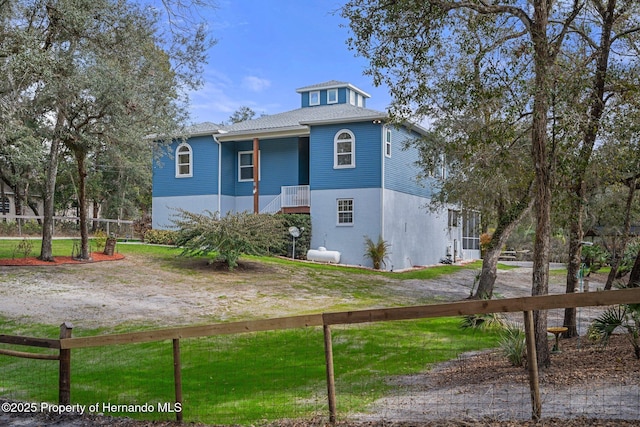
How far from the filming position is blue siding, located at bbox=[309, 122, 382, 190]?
2602cm

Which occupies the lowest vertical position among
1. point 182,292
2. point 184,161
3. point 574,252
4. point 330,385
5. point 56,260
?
point 182,292

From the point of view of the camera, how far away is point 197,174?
29.8 m

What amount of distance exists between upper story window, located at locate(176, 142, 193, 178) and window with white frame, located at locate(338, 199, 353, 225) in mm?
A: 8437

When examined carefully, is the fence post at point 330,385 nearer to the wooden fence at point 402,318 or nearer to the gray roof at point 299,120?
the wooden fence at point 402,318

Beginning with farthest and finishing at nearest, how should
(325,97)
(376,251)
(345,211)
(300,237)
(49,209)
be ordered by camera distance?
1. (325,97)
2. (345,211)
3. (300,237)
4. (376,251)
5. (49,209)

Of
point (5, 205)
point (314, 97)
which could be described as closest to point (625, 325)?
point (314, 97)

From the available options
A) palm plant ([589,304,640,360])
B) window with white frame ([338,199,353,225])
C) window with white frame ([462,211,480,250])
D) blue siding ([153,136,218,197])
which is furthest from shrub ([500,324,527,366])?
window with white frame ([462,211,480,250])

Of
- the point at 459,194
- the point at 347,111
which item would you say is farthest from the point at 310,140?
the point at 459,194

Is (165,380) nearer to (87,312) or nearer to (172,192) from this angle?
(87,312)

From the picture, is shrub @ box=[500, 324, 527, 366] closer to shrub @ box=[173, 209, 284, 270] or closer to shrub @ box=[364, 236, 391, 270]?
shrub @ box=[173, 209, 284, 270]

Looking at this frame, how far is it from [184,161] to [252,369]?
23229 millimetres

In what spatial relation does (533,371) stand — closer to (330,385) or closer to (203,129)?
(330,385)

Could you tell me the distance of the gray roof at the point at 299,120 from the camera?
26250mm

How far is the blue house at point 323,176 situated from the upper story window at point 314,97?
57 millimetres
